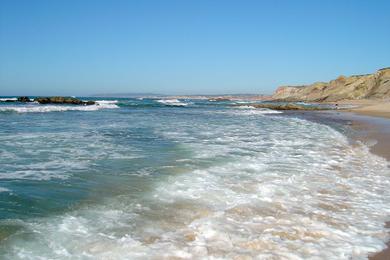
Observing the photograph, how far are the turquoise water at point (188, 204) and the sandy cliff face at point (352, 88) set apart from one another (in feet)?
212

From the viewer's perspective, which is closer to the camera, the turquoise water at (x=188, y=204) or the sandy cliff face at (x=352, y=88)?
the turquoise water at (x=188, y=204)

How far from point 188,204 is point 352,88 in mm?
82857

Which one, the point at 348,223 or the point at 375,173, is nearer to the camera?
the point at 348,223

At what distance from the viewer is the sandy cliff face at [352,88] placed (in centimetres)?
7025

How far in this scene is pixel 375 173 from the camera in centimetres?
805

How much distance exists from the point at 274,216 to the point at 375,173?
13.0 feet

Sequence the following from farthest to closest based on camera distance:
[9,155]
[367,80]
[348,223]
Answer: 1. [367,80]
2. [9,155]
3. [348,223]

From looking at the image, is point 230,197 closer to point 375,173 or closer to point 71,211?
point 71,211

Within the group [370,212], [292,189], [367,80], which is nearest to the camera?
[370,212]

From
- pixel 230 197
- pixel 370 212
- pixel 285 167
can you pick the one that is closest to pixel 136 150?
pixel 285 167

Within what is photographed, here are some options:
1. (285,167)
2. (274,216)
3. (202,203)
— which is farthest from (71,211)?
(285,167)

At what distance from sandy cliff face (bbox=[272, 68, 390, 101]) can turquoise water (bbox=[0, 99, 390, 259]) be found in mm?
64733

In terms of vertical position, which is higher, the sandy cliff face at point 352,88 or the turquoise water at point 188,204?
the sandy cliff face at point 352,88

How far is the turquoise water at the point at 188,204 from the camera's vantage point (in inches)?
162
